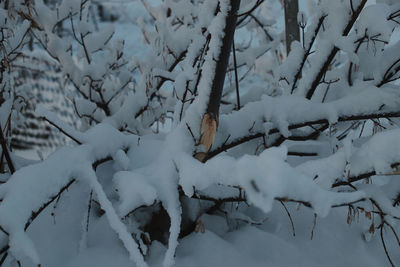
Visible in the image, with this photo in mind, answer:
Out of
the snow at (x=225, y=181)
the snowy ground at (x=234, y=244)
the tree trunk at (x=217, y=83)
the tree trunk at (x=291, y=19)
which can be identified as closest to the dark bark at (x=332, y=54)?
the snow at (x=225, y=181)

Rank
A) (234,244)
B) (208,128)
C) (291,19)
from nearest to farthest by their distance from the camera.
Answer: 1. (208,128)
2. (234,244)
3. (291,19)

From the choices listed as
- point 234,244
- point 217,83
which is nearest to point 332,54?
point 217,83

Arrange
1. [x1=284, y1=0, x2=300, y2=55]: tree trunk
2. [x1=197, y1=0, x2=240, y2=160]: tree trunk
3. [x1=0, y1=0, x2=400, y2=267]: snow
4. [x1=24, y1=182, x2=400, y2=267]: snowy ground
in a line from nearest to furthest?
1. [x1=0, y1=0, x2=400, y2=267]: snow
2. [x1=197, y1=0, x2=240, y2=160]: tree trunk
3. [x1=24, y1=182, x2=400, y2=267]: snowy ground
4. [x1=284, y1=0, x2=300, y2=55]: tree trunk

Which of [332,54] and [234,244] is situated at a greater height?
[332,54]

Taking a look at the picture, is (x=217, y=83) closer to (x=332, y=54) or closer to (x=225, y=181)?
(x=225, y=181)

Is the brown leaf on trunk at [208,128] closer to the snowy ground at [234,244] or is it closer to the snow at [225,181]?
the snow at [225,181]

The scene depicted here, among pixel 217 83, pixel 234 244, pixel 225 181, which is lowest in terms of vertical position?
pixel 234 244

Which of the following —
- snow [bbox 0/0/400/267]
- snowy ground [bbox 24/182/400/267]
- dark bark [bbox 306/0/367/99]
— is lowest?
snowy ground [bbox 24/182/400/267]

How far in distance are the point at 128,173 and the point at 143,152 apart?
0.32m

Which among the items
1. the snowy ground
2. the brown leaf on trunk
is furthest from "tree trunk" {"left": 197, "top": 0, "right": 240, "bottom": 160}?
the snowy ground

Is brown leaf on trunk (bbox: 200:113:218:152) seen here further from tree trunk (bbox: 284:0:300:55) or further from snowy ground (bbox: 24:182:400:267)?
tree trunk (bbox: 284:0:300:55)

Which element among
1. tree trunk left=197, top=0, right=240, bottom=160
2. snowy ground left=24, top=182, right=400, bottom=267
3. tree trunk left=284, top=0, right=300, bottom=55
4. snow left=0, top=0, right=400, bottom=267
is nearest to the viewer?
snow left=0, top=0, right=400, bottom=267

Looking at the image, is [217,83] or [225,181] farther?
[217,83]

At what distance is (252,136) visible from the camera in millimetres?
1404
